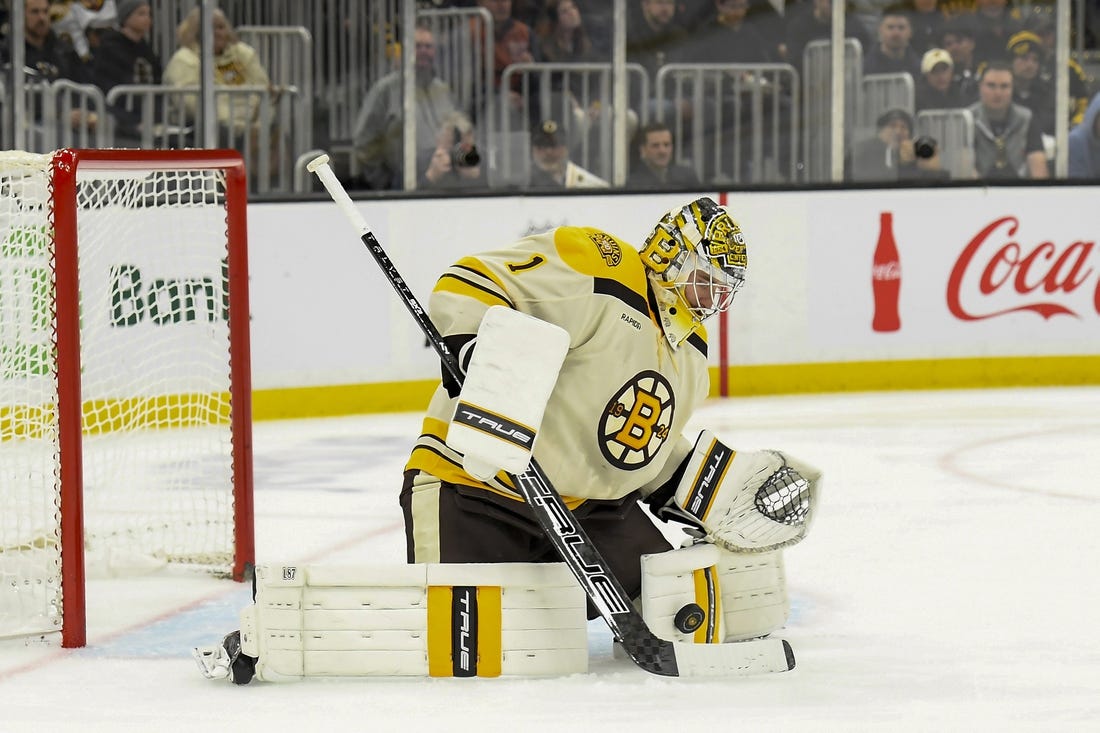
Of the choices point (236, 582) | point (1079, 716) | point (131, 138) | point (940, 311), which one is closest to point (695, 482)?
point (1079, 716)

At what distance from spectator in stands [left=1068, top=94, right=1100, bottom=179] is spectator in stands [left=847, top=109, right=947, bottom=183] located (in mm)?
530

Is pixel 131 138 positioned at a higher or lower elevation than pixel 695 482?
higher

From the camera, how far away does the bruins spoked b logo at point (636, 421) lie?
2816 millimetres

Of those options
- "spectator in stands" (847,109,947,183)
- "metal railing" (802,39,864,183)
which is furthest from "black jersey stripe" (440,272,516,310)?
"spectator in stands" (847,109,947,183)

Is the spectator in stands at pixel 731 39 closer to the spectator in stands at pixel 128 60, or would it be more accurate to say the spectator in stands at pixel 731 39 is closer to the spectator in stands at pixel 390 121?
the spectator in stands at pixel 390 121

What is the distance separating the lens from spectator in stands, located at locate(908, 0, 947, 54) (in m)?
7.00

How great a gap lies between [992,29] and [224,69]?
9.98 ft

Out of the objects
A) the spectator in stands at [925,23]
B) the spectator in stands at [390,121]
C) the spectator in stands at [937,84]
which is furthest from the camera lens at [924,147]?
the spectator in stands at [390,121]

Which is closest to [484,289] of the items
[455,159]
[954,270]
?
[455,159]

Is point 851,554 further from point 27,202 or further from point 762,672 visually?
point 27,202

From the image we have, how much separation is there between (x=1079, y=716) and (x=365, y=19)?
14.5 ft

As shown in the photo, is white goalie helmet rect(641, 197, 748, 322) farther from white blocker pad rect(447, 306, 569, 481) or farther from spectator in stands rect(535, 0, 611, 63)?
spectator in stands rect(535, 0, 611, 63)

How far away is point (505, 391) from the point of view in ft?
8.28

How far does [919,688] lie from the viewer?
2713 millimetres
